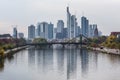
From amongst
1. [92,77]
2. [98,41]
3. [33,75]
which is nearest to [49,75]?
[33,75]

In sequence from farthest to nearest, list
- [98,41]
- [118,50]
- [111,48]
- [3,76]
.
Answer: [98,41] < [111,48] < [118,50] < [3,76]

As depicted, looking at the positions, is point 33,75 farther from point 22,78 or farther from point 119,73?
point 119,73

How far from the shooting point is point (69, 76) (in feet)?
116

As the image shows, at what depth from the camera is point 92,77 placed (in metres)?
34.4

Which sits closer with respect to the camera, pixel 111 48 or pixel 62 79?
pixel 62 79

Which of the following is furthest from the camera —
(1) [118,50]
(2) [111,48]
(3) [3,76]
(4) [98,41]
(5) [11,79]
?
(4) [98,41]

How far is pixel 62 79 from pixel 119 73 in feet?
20.7

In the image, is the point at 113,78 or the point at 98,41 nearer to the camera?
the point at 113,78

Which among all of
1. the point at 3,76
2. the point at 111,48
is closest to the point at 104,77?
the point at 3,76

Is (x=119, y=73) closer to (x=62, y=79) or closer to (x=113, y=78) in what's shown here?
(x=113, y=78)

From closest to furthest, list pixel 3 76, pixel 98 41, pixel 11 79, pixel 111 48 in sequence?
pixel 11 79, pixel 3 76, pixel 111 48, pixel 98 41

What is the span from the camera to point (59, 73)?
37312mm

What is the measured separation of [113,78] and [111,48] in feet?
134

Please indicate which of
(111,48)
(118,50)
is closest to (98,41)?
(111,48)
